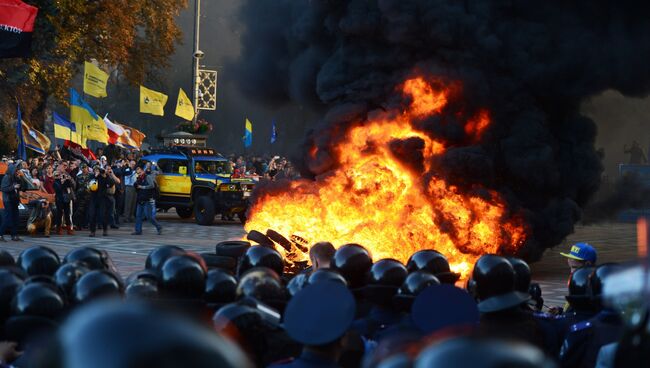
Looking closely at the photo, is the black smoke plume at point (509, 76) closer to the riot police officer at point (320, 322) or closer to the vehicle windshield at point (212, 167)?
the vehicle windshield at point (212, 167)

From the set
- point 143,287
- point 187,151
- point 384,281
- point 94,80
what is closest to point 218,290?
point 143,287

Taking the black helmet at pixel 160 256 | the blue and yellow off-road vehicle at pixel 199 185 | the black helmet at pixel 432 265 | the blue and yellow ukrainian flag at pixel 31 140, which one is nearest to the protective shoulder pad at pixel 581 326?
the black helmet at pixel 432 265

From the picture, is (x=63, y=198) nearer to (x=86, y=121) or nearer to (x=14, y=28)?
(x=14, y=28)

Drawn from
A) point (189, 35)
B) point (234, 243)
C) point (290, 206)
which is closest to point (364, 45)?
point (290, 206)

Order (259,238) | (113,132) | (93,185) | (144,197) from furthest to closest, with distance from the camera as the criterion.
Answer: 1. (113,132)
2. (144,197)
3. (93,185)
4. (259,238)

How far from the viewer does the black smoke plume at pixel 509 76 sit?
14.7 metres

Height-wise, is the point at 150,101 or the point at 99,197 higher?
the point at 150,101

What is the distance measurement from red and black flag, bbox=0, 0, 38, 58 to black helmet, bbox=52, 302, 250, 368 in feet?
53.8

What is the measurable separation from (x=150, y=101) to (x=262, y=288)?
24442mm

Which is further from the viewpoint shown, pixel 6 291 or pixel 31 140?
pixel 31 140

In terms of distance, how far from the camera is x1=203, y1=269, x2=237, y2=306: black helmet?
529 cm

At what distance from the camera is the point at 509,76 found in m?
15.1

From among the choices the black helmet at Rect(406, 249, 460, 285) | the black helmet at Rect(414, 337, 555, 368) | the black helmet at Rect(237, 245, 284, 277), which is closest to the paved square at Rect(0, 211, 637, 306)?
the black helmet at Rect(406, 249, 460, 285)

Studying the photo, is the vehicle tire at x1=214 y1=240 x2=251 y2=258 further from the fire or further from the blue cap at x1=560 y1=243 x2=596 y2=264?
the blue cap at x1=560 y1=243 x2=596 y2=264
